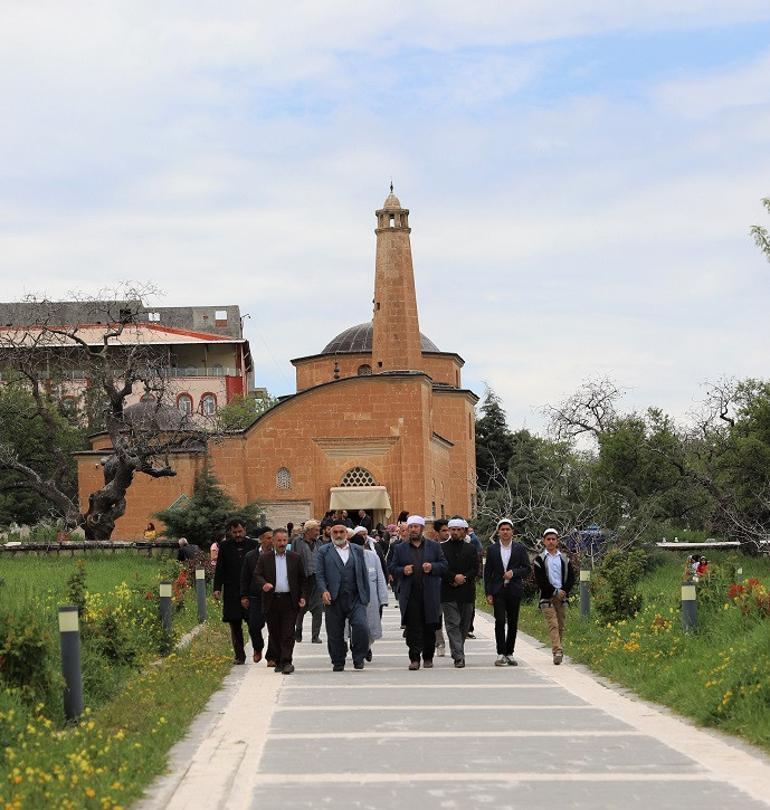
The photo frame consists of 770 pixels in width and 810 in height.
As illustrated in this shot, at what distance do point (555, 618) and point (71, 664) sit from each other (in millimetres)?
6984

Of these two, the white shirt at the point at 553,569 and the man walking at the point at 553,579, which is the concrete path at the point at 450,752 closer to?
the man walking at the point at 553,579

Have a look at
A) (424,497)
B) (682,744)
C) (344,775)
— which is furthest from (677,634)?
(424,497)

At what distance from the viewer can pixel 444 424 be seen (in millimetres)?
70500

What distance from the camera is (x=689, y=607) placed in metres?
16.9

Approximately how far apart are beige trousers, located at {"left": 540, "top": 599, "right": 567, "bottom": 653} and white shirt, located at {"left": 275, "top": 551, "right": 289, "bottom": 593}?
9.39ft

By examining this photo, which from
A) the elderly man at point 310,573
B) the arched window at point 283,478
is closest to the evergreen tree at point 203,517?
the arched window at point 283,478

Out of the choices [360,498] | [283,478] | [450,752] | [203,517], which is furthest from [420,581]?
[283,478]

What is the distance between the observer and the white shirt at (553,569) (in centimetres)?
1833

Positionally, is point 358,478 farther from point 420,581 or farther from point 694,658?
point 694,658

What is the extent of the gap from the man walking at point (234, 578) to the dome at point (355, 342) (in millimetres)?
55193

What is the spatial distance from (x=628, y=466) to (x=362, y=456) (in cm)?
1341

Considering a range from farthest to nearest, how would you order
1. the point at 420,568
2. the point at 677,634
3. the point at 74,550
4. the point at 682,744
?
the point at 74,550 < the point at 420,568 < the point at 677,634 < the point at 682,744

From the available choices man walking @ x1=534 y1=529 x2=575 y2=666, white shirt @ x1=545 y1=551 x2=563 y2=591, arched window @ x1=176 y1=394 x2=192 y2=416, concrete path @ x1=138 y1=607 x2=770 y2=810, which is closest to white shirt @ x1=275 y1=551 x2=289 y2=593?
concrete path @ x1=138 y1=607 x2=770 y2=810

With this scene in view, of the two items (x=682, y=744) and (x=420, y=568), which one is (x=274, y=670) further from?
(x=682, y=744)
